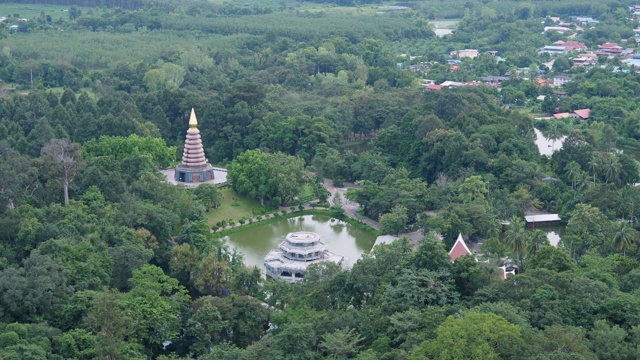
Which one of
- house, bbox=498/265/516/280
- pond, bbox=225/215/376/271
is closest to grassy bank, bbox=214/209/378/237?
pond, bbox=225/215/376/271

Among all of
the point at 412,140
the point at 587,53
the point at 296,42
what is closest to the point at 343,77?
the point at 296,42

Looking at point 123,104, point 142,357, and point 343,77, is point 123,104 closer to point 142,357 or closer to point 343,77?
point 343,77

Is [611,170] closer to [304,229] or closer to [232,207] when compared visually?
[304,229]

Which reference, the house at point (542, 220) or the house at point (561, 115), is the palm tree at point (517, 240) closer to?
the house at point (542, 220)

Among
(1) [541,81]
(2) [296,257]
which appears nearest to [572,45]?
(1) [541,81]

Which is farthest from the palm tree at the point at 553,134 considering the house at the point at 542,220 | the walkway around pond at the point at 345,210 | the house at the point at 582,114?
the walkway around pond at the point at 345,210
